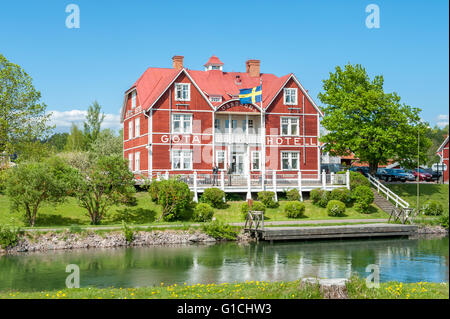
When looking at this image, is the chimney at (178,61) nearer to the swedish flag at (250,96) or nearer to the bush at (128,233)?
the swedish flag at (250,96)

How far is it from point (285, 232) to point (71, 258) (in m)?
12.2

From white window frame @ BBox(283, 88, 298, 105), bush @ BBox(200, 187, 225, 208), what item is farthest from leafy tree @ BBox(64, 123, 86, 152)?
bush @ BBox(200, 187, 225, 208)

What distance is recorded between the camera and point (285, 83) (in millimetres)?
48438

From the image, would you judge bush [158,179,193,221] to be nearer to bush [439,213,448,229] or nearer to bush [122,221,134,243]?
bush [122,221,134,243]

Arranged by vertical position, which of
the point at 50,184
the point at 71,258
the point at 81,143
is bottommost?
the point at 71,258

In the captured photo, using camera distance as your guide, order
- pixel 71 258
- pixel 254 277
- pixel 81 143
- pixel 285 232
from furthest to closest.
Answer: pixel 81 143 → pixel 285 232 → pixel 71 258 → pixel 254 277

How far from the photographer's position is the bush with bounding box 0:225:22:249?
2734 cm

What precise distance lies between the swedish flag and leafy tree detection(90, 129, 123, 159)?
2568 centimetres

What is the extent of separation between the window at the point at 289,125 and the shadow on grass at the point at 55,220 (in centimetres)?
2171

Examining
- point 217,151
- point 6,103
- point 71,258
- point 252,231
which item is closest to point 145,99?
point 217,151

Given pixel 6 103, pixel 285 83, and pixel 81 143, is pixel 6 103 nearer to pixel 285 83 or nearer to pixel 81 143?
pixel 285 83

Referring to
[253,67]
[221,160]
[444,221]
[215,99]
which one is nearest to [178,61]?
[215,99]

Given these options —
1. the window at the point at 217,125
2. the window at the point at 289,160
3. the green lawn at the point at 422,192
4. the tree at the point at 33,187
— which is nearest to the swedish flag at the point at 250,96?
the window at the point at 217,125

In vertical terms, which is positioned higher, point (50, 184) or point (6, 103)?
point (6, 103)
